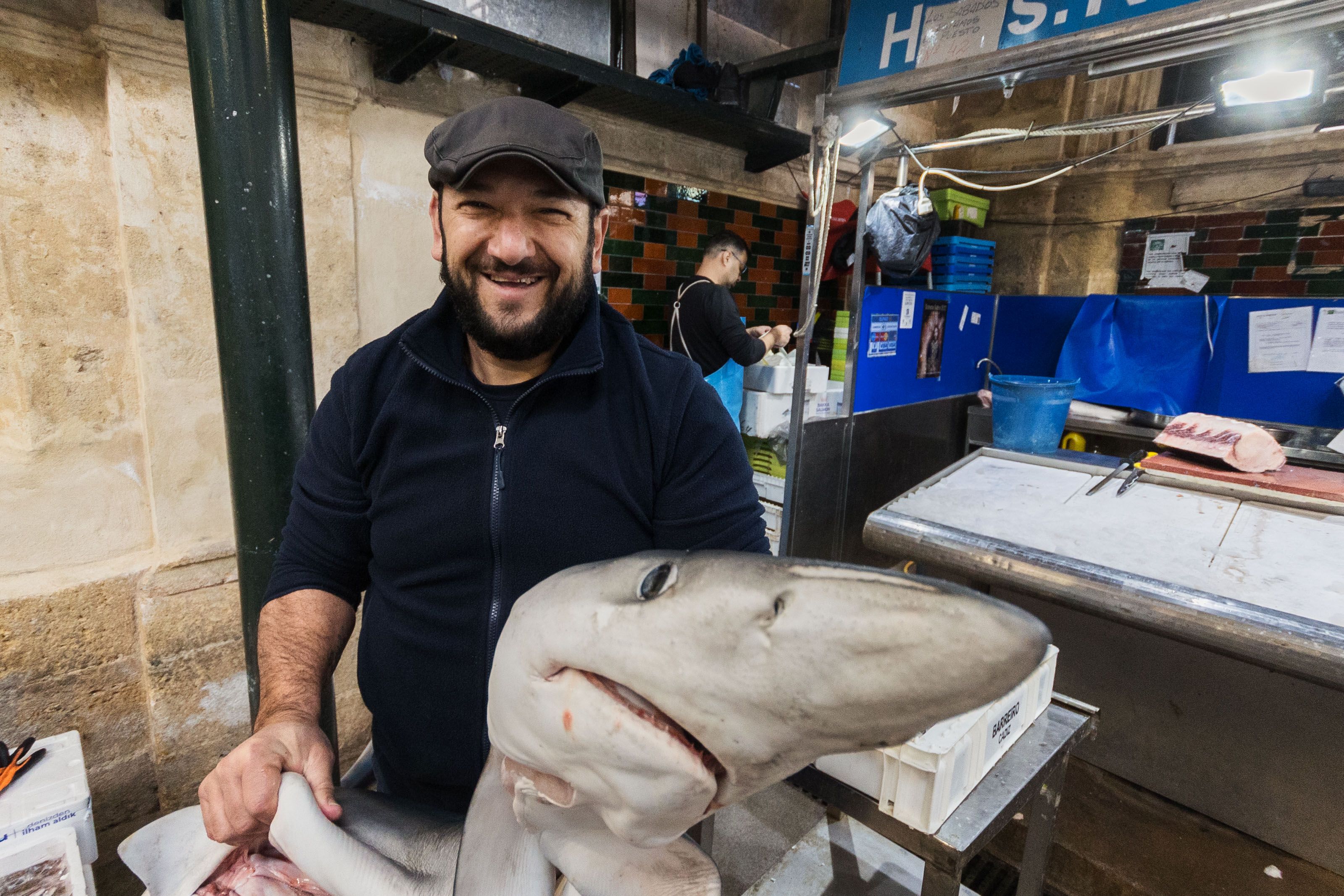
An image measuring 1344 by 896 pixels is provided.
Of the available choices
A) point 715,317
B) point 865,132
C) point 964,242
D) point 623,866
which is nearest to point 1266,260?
point 964,242

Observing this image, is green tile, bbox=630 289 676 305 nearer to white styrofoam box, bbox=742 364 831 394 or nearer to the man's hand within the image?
white styrofoam box, bbox=742 364 831 394

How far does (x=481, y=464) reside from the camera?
4.36 ft

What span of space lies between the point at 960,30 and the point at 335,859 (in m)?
3.15

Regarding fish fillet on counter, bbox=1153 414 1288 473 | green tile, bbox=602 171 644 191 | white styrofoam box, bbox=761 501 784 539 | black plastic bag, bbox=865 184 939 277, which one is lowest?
white styrofoam box, bbox=761 501 784 539

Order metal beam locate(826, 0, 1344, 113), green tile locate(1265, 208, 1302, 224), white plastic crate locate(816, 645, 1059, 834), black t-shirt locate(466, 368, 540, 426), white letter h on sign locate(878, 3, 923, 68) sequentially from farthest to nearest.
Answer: green tile locate(1265, 208, 1302, 224) < white letter h on sign locate(878, 3, 923, 68) < metal beam locate(826, 0, 1344, 113) < white plastic crate locate(816, 645, 1059, 834) < black t-shirt locate(466, 368, 540, 426)

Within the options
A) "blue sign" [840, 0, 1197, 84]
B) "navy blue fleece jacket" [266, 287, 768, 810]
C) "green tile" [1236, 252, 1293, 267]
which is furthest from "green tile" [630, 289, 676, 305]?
"green tile" [1236, 252, 1293, 267]

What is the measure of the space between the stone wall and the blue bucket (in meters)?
3.24

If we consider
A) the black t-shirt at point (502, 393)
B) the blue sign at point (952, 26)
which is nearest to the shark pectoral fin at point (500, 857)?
the black t-shirt at point (502, 393)

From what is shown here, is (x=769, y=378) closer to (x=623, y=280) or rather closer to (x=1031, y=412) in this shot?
(x=623, y=280)

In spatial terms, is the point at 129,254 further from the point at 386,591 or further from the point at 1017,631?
the point at 1017,631

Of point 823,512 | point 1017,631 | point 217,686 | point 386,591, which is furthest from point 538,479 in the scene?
point 823,512

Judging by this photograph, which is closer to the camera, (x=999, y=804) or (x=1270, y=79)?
(x=999, y=804)

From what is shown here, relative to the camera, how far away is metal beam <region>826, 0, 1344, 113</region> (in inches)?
74.5

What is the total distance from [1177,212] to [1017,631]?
6.87 m
